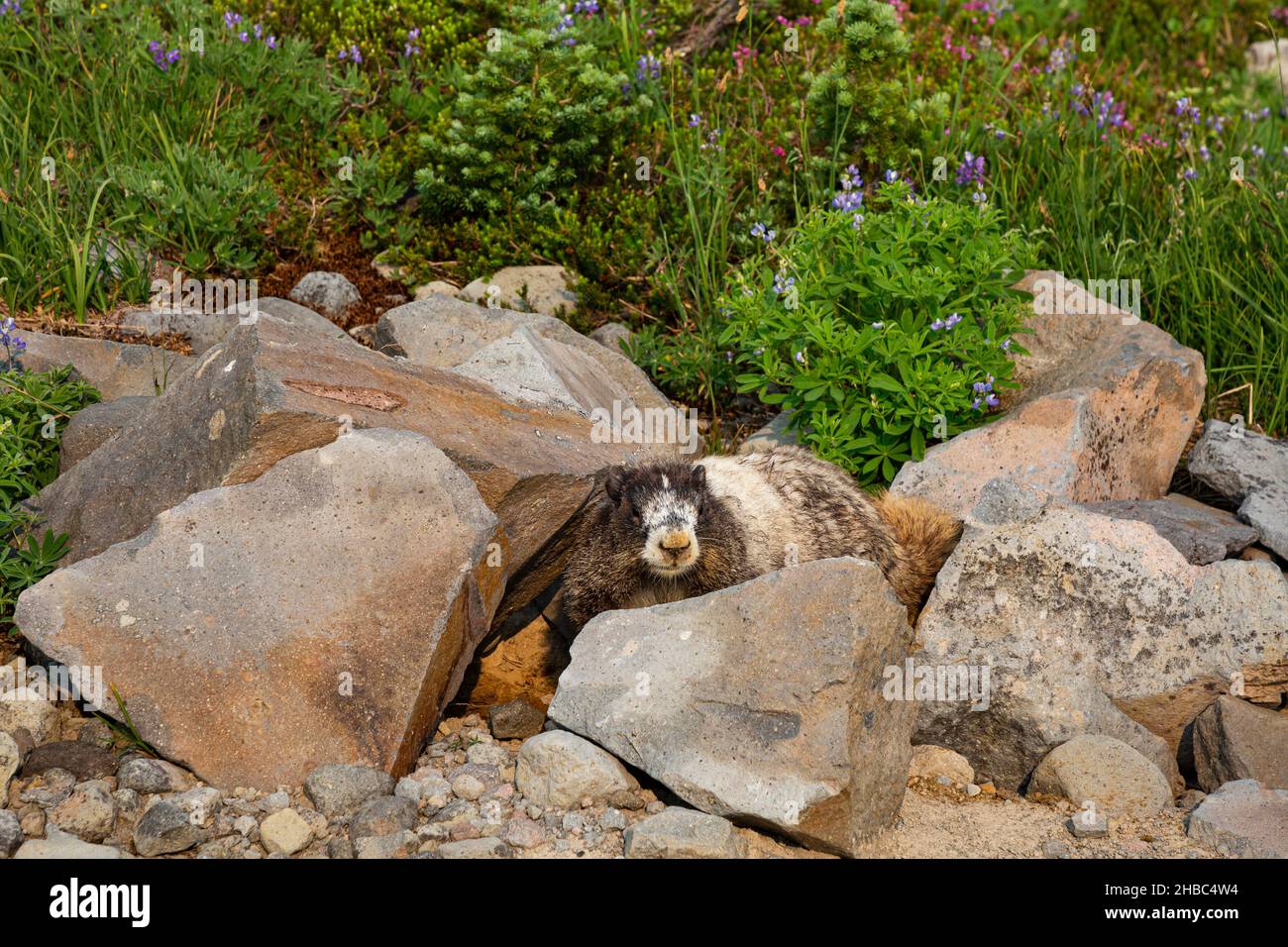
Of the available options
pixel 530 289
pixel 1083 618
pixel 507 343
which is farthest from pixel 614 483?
pixel 530 289

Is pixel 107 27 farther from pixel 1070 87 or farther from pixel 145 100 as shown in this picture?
pixel 1070 87

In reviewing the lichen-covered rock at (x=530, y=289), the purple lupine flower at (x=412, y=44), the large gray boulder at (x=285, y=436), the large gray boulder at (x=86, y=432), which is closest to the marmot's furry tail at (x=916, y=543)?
the large gray boulder at (x=285, y=436)

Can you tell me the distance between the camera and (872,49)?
346 inches

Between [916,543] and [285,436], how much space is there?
3320mm

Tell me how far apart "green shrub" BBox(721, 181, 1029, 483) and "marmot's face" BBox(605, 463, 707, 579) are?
110 centimetres

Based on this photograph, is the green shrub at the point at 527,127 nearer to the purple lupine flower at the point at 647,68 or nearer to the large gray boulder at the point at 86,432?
the purple lupine flower at the point at 647,68

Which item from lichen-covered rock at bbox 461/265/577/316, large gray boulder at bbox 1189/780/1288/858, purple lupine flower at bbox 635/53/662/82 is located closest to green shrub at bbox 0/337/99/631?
lichen-covered rock at bbox 461/265/577/316

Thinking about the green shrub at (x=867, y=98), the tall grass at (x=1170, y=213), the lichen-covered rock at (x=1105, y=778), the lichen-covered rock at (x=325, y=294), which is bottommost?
the lichen-covered rock at (x=1105, y=778)

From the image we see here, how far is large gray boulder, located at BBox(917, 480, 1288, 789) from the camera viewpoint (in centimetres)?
584

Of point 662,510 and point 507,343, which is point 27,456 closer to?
point 507,343

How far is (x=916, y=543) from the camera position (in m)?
6.90

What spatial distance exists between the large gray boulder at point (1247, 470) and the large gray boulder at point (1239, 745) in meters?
1.68

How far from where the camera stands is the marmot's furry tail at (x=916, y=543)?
6.80 metres

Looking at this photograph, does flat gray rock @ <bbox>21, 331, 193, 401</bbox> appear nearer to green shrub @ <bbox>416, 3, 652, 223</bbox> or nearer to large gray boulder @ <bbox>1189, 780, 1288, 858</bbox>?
green shrub @ <bbox>416, 3, 652, 223</bbox>
